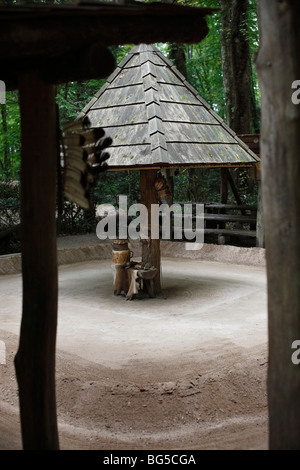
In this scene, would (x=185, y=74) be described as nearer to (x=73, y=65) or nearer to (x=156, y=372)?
(x=156, y=372)

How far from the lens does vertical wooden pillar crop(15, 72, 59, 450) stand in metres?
3.17

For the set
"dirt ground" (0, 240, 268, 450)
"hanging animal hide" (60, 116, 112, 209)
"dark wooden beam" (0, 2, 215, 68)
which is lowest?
"dirt ground" (0, 240, 268, 450)

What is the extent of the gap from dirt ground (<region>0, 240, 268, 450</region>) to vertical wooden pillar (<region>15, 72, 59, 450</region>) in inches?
33.0

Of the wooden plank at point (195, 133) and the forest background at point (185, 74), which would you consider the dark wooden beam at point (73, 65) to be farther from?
the forest background at point (185, 74)

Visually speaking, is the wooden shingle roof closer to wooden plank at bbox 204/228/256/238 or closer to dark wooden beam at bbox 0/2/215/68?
wooden plank at bbox 204/228/256/238

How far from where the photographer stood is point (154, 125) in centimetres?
840

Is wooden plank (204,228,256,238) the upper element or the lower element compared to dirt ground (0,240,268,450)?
upper

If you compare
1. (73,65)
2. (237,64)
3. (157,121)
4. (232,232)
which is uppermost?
(237,64)

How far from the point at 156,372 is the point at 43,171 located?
10.3ft

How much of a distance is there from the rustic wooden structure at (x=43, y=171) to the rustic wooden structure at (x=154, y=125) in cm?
468

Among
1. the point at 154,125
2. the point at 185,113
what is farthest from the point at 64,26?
the point at 185,113

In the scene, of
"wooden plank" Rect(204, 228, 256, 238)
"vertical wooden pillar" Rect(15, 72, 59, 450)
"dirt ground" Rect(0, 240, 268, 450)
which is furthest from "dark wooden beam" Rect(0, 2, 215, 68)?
"wooden plank" Rect(204, 228, 256, 238)

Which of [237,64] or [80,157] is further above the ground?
[237,64]

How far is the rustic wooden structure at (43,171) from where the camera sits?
3.12 meters
